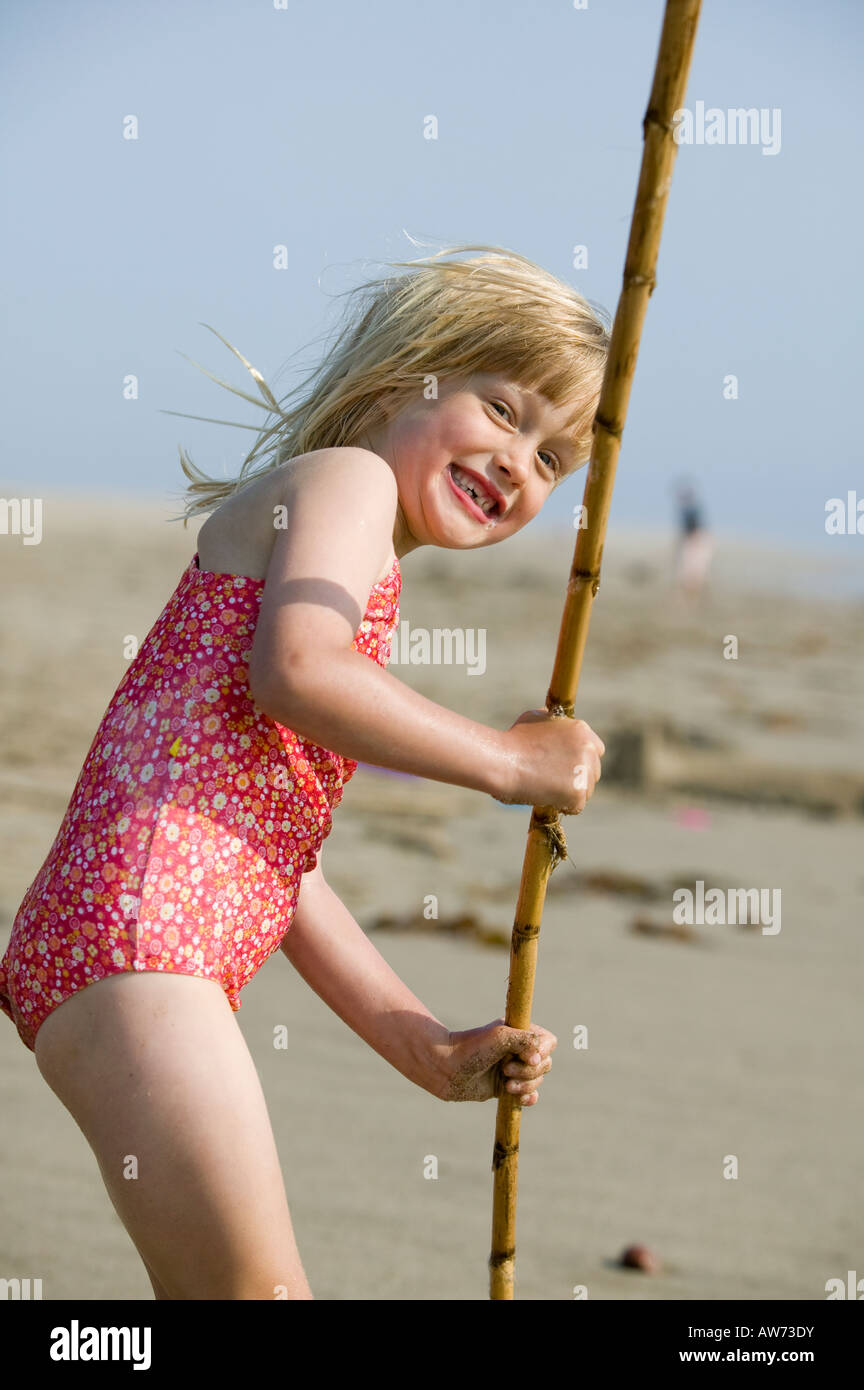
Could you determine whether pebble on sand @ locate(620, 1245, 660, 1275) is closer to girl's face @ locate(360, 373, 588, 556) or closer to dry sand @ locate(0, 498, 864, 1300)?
dry sand @ locate(0, 498, 864, 1300)

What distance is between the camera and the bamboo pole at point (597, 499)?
1753mm

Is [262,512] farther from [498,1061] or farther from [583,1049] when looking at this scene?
[583,1049]

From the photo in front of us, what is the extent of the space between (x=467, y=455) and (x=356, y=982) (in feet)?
2.79

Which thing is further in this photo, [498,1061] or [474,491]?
[498,1061]

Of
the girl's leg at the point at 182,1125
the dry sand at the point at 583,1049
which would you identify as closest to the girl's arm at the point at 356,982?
the girl's leg at the point at 182,1125

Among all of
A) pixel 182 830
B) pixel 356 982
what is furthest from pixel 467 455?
pixel 356 982

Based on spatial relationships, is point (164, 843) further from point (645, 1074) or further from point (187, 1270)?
point (645, 1074)

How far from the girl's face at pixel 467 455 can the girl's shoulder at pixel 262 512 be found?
0.49 ft

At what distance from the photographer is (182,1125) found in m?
1.82

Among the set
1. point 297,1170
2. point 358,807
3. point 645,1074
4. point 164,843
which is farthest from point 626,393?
point 358,807

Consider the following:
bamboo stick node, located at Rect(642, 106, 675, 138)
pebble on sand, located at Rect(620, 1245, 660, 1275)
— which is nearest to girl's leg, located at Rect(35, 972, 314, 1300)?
bamboo stick node, located at Rect(642, 106, 675, 138)

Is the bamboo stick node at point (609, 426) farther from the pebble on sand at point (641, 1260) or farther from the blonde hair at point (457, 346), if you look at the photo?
the pebble on sand at point (641, 1260)

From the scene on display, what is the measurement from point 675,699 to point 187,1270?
396 inches
